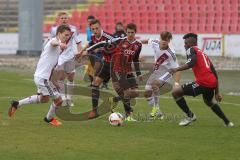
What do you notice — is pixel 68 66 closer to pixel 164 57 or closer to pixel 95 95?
pixel 95 95

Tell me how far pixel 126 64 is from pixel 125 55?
0.82 feet

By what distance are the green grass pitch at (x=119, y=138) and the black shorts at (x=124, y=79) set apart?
0.84m

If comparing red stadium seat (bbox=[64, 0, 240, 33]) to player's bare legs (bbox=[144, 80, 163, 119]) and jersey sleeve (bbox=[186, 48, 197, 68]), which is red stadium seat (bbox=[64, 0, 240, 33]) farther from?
jersey sleeve (bbox=[186, 48, 197, 68])

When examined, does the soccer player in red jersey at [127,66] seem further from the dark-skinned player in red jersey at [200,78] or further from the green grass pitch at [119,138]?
the dark-skinned player in red jersey at [200,78]

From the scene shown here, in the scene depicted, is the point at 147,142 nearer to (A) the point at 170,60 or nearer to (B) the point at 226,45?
(A) the point at 170,60

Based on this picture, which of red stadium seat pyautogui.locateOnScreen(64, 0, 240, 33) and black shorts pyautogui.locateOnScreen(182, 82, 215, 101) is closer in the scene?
black shorts pyautogui.locateOnScreen(182, 82, 215, 101)

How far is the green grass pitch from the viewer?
34.3ft

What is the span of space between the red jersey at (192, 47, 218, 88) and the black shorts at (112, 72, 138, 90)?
2.21 meters

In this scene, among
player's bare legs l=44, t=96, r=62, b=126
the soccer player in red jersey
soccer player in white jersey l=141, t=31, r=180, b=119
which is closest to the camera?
player's bare legs l=44, t=96, r=62, b=126

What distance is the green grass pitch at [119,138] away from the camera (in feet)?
34.3

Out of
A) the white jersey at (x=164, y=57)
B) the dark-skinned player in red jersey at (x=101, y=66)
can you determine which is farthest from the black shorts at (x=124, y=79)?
the white jersey at (x=164, y=57)

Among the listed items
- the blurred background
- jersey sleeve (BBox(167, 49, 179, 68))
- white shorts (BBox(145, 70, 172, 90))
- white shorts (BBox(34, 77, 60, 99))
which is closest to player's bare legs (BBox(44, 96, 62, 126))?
white shorts (BBox(34, 77, 60, 99))

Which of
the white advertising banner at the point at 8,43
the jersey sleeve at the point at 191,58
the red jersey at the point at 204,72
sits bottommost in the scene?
the white advertising banner at the point at 8,43

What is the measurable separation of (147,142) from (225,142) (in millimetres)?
1311
